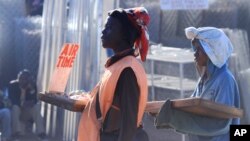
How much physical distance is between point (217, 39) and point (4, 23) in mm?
6540

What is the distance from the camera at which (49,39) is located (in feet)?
30.3

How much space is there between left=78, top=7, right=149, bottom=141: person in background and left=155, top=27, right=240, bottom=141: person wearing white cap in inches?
15.4

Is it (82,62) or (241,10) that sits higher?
(241,10)

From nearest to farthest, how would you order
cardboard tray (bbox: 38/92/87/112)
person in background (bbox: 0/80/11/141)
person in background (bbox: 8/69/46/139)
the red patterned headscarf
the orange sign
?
the red patterned headscarf
cardboard tray (bbox: 38/92/87/112)
the orange sign
person in background (bbox: 0/80/11/141)
person in background (bbox: 8/69/46/139)

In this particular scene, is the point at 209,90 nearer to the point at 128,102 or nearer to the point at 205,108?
the point at 205,108

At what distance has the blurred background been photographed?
7961mm

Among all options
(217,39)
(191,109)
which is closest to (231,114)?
(191,109)

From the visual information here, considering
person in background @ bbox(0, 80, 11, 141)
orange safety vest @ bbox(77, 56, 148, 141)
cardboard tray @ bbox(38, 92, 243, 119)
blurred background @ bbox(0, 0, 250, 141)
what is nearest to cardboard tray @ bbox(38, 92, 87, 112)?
cardboard tray @ bbox(38, 92, 243, 119)

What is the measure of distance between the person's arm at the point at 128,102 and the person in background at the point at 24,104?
5.69m

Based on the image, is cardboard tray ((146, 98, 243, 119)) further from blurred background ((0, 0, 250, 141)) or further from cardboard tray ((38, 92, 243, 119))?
blurred background ((0, 0, 250, 141))

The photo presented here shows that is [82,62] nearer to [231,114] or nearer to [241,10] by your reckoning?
[241,10]

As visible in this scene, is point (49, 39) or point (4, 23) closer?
point (49, 39)

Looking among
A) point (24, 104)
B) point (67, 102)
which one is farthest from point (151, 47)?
point (67, 102)

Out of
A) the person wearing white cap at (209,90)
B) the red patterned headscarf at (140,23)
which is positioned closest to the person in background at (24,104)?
the person wearing white cap at (209,90)
